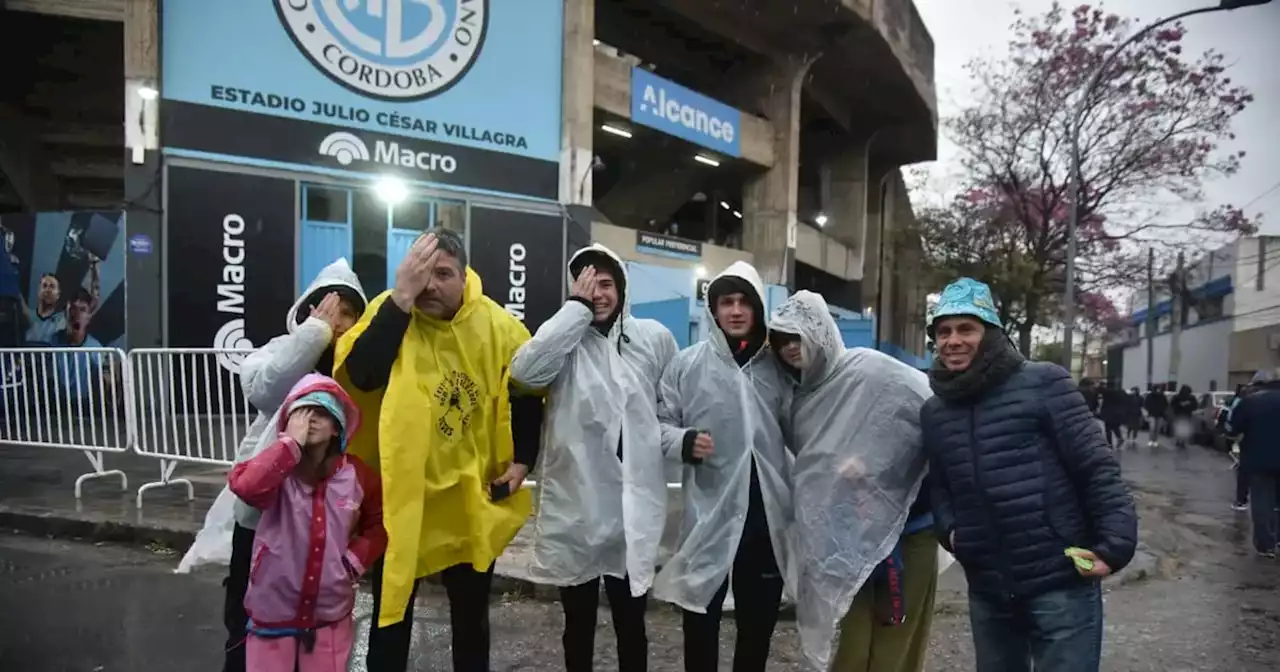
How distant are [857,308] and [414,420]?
27.5 meters

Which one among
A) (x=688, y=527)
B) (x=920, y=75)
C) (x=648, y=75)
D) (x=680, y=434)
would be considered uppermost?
(x=920, y=75)

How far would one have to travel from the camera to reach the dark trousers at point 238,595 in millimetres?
3158

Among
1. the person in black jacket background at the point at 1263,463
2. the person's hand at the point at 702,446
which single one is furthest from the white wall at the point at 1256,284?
the person's hand at the point at 702,446

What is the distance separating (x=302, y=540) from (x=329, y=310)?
33.6 inches

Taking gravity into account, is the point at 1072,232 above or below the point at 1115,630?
above

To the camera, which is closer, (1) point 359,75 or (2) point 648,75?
(1) point 359,75

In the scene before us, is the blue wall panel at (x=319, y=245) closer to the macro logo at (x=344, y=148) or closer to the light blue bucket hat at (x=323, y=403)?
the macro logo at (x=344, y=148)

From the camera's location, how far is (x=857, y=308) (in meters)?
29.0

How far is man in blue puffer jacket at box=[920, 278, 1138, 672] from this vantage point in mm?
2512

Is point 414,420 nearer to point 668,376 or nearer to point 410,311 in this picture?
point 410,311

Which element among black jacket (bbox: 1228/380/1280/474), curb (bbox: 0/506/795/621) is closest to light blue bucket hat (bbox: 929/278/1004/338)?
curb (bbox: 0/506/795/621)

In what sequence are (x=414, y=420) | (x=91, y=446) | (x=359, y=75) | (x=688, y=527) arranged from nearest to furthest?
(x=414, y=420) < (x=688, y=527) < (x=91, y=446) < (x=359, y=75)

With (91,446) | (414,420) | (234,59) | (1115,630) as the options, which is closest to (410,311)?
(414,420)

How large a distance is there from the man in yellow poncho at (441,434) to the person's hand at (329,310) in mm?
247
